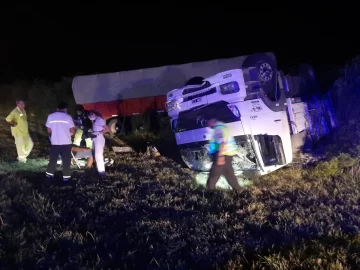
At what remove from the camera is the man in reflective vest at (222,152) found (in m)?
6.80

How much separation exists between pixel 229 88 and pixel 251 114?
1.90 feet

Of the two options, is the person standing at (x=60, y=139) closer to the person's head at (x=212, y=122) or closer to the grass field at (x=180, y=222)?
the grass field at (x=180, y=222)

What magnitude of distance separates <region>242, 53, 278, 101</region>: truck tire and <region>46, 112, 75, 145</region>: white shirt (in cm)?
334

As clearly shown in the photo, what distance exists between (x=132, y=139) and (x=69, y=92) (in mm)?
6902

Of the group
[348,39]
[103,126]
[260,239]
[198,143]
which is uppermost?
[348,39]

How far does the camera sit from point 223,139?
6785 mm

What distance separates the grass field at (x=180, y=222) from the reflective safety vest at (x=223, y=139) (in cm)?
67

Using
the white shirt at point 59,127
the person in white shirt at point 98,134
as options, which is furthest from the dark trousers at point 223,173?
the white shirt at point 59,127

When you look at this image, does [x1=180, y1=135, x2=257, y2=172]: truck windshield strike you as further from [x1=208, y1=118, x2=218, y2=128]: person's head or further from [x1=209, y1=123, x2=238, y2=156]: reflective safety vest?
[x1=208, y1=118, x2=218, y2=128]: person's head

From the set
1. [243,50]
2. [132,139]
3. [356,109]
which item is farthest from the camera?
[243,50]

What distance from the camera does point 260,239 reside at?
466cm

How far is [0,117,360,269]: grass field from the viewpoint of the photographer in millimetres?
4238

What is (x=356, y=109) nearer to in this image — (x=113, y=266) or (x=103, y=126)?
(x=103, y=126)

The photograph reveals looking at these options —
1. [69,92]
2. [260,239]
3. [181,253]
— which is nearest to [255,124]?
[260,239]
